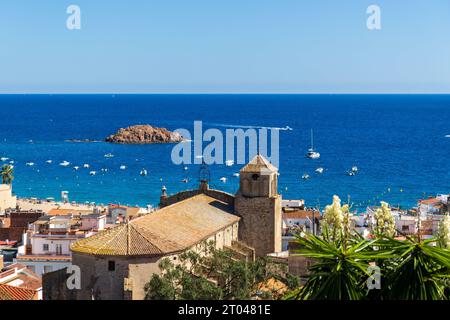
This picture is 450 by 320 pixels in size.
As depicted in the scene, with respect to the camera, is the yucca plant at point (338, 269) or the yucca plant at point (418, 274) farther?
the yucca plant at point (338, 269)

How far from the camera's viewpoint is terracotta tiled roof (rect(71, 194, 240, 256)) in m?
29.7

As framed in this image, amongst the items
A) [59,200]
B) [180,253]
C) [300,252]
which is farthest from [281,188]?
[300,252]

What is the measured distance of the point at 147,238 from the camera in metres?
30.5

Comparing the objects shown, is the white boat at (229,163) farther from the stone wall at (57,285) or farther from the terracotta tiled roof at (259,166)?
the stone wall at (57,285)

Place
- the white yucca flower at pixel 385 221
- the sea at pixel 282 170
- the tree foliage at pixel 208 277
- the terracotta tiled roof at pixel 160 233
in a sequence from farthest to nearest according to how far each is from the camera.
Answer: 1. the sea at pixel 282 170
2. the terracotta tiled roof at pixel 160 233
3. the tree foliage at pixel 208 277
4. the white yucca flower at pixel 385 221

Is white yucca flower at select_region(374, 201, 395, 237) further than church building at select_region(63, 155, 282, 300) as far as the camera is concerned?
No

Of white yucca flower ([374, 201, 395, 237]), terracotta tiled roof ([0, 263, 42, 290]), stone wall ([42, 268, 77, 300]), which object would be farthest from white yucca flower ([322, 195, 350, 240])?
terracotta tiled roof ([0, 263, 42, 290])

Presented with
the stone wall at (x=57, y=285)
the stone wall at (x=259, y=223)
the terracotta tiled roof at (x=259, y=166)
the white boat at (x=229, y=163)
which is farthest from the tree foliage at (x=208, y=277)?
the white boat at (x=229, y=163)

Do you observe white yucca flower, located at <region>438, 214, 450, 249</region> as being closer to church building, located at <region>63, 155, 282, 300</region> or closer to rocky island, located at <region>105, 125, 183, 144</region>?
church building, located at <region>63, 155, 282, 300</region>

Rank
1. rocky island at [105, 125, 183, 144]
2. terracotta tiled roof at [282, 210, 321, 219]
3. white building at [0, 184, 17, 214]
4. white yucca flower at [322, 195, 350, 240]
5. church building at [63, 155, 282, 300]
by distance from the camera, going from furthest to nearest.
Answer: rocky island at [105, 125, 183, 144] → white building at [0, 184, 17, 214] → terracotta tiled roof at [282, 210, 321, 219] → church building at [63, 155, 282, 300] → white yucca flower at [322, 195, 350, 240]

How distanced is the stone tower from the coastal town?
56 millimetres

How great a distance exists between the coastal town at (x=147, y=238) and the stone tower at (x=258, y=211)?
6cm

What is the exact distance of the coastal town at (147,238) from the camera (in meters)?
29.4
